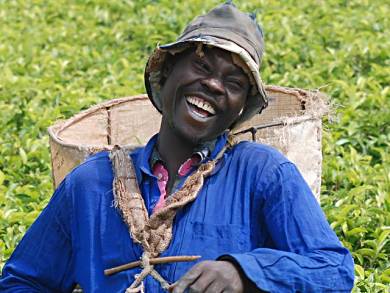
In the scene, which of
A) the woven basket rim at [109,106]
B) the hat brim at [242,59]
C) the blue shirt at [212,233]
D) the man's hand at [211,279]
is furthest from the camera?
the woven basket rim at [109,106]

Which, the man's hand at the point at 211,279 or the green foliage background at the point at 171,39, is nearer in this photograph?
the man's hand at the point at 211,279

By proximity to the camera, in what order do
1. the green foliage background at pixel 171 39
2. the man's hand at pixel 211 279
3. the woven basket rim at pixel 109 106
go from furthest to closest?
1. the green foliage background at pixel 171 39
2. the woven basket rim at pixel 109 106
3. the man's hand at pixel 211 279

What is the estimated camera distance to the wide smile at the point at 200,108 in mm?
2666

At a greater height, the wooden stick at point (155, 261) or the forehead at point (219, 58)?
the forehead at point (219, 58)

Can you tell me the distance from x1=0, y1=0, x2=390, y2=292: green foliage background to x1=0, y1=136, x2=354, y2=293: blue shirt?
1.24 m

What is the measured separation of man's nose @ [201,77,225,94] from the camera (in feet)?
8.70

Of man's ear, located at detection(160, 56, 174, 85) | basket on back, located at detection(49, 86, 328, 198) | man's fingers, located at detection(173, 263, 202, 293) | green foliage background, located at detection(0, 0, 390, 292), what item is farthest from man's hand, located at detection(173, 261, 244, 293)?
green foliage background, located at detection(0, 0, 390, 292)

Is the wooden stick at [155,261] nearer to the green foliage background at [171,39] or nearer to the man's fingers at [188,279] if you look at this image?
the man's fingers at [188,279]

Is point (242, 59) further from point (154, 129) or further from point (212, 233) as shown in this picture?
point (154, 129)

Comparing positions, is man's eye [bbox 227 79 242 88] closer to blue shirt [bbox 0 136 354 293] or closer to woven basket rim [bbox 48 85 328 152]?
blue shirt [bbox 0 136 354 293]

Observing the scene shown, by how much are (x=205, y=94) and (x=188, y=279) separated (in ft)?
1.73

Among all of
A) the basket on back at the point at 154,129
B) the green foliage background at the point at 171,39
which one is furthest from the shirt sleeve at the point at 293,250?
the green foliage background at the point at 171,39

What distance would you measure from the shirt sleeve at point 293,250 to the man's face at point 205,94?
0.68ft

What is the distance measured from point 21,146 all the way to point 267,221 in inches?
118
